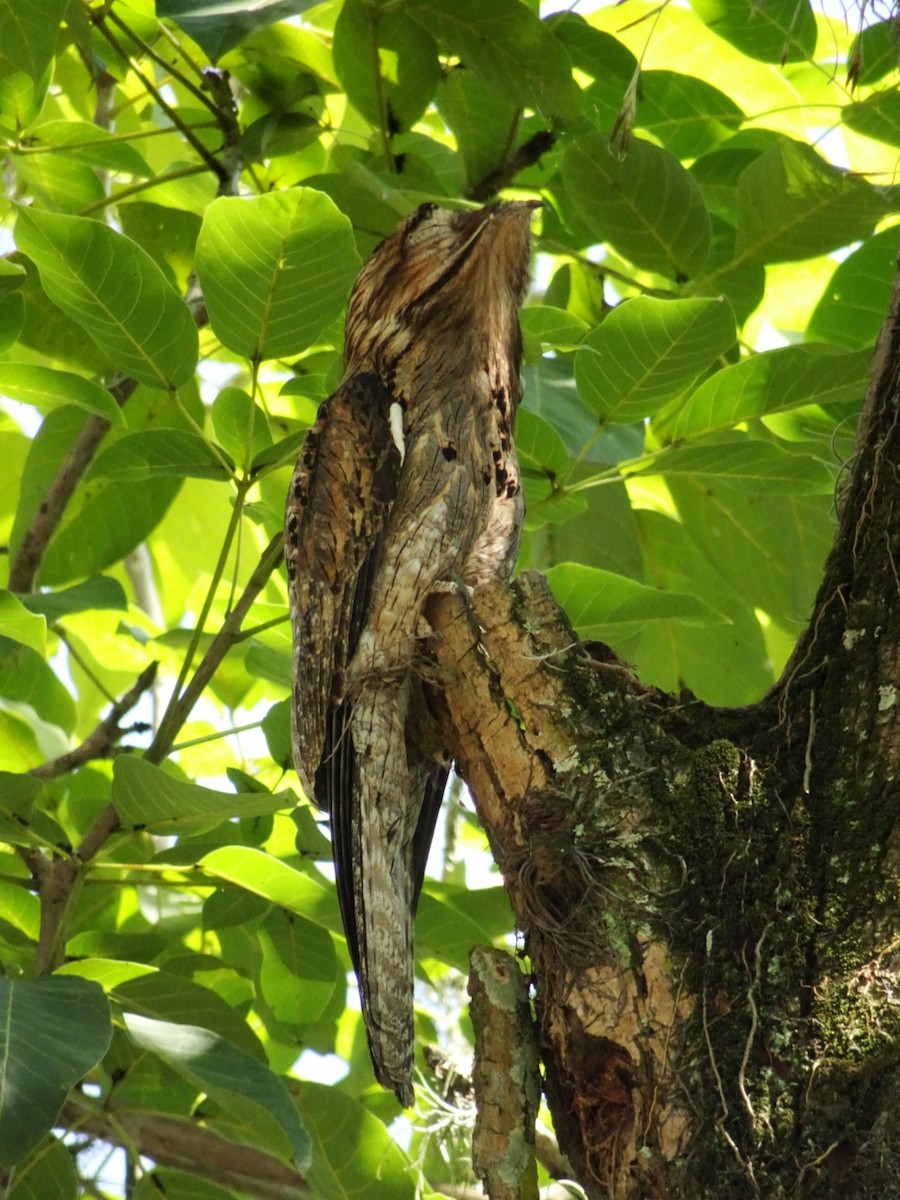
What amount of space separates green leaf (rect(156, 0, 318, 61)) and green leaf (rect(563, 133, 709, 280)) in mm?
790

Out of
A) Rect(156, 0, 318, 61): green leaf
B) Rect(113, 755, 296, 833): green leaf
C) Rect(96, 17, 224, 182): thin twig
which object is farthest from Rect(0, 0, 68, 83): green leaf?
Rect(113, 755, 296, 833): green leaf

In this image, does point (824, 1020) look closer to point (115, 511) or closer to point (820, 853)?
point (820, 853)

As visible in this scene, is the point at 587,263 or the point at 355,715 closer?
the point at 355,715

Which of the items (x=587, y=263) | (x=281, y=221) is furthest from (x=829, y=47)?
(x=281, y=221)

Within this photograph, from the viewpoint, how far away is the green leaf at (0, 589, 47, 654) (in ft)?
7.73

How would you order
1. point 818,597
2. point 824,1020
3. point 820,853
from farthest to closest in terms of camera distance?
1. point 818,597
2. point 820,853
3. point 824,1020

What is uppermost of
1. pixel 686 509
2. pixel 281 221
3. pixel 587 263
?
pixel 587 263

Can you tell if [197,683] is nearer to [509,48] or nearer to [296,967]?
[296,967]

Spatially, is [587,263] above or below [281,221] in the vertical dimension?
above

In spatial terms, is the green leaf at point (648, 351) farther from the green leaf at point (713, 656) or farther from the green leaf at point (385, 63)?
the green leaf at point (385, 63)

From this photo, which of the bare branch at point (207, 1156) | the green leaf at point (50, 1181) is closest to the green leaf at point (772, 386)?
the bare branch at point (207, 1156)

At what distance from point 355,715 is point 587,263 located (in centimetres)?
143

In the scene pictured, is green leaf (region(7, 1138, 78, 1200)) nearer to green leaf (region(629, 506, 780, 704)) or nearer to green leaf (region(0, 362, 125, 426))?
green leaf (region(0, 362, 125, 426))

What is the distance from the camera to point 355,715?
8.93 ft
